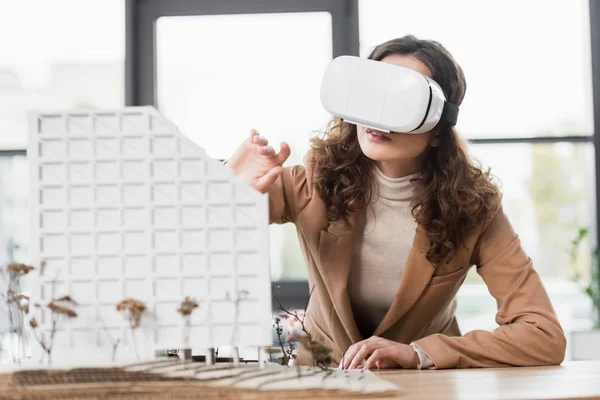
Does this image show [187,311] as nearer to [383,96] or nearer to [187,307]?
[187,307]

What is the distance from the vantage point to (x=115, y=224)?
3.35 ft

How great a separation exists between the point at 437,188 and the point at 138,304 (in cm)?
83

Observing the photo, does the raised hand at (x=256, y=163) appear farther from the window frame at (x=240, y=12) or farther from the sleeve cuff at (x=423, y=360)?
the window frame at (x=240, y=12)

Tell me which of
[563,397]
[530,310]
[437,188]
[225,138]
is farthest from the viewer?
[225,138]

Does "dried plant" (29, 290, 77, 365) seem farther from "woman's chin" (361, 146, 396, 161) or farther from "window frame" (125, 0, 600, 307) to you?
"window frame" (125, 0, 600, 307)

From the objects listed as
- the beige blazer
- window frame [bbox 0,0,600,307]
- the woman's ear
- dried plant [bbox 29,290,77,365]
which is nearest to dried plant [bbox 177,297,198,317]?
dried plant [bbox 29,290,77,365]

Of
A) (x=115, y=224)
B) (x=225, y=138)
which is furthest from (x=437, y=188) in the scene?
(x=225, y=138)

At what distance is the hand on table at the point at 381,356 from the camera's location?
1.31m

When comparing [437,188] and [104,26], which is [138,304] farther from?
[104,26]

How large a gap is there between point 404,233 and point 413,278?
0.15 metres

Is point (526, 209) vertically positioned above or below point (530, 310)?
above

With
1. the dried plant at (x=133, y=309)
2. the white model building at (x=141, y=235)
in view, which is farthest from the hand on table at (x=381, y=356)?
the dried plant at (x=133, y=309)

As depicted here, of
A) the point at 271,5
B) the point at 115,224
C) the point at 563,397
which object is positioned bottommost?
the point at 563,397

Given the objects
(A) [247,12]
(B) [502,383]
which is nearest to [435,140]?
(B) [502,383]
